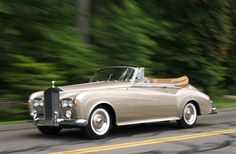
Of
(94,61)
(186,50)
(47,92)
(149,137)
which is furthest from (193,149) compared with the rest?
(186,50)

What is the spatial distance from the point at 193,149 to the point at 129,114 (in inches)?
92.2

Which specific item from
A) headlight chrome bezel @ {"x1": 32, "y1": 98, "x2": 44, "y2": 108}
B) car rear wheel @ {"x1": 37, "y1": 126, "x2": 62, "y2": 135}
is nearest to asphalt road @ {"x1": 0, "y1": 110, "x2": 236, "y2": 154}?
car rear wheel @ {"x1": 37, "y1": 126, "x2": 62, "y2": 135}

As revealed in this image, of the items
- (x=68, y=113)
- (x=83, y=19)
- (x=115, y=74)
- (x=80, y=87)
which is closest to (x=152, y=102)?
(x=115, y=74)

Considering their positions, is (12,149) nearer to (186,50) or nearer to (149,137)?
(149,137)

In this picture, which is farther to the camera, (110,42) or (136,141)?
(110,42)

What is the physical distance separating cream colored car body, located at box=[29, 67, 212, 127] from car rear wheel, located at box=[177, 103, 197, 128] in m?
0.17

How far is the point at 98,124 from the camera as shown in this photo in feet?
37.6

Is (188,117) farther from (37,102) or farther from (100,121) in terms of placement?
(37,102)

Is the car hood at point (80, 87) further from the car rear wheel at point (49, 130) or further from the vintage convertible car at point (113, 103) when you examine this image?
the car rear wheel at point (49, 130)

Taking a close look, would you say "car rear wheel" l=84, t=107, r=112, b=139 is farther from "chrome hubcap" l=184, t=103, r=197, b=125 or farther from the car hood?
"chrome hubcap" l=184, t=103, r=197, b=125

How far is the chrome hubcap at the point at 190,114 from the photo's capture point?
13.6 metres

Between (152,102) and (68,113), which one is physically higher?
(152,102)

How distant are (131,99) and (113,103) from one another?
61cm

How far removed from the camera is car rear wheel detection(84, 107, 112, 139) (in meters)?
11.2
